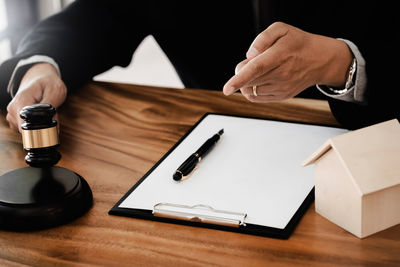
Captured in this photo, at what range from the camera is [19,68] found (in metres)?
1.32

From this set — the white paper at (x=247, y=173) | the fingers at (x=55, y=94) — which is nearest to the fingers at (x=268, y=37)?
the white paper at (x=247, y=173)

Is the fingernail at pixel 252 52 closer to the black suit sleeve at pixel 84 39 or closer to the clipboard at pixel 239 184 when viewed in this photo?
the clipboard at pixel 239 184

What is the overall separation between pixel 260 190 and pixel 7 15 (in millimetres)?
2897

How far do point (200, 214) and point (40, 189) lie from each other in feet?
0.86

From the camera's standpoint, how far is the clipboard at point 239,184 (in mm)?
798

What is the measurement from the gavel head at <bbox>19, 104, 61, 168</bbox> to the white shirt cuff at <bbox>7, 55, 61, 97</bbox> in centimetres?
52

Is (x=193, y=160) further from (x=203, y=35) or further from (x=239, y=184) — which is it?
(x=203, y=35)

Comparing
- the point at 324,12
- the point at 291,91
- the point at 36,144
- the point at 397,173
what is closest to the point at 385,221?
the point at 397,173

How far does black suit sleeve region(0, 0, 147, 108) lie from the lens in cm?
142

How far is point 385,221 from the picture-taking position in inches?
29.8

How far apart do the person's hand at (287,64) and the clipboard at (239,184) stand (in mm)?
97

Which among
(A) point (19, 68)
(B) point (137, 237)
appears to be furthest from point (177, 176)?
(A) point (19, 68)

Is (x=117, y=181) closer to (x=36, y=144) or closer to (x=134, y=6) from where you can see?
(x=36, y=144)

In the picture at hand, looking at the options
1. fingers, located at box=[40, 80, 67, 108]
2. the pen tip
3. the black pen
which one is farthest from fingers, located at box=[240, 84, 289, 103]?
fingers, located at box=[40, 80, 67, 108]
